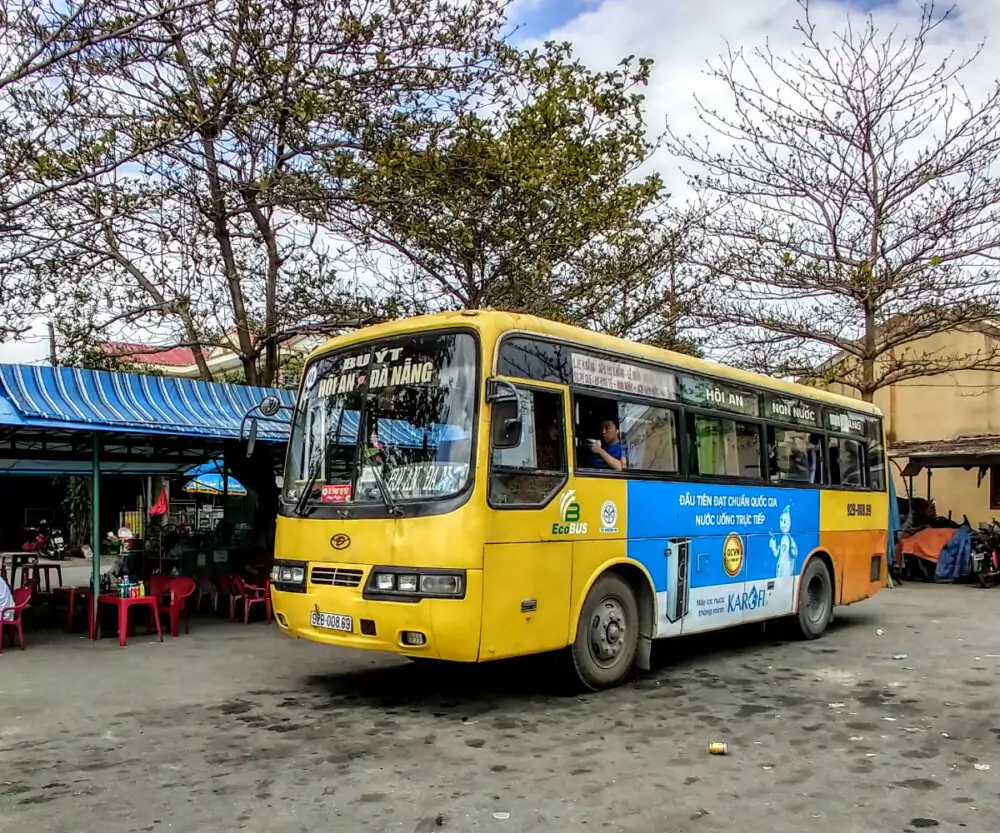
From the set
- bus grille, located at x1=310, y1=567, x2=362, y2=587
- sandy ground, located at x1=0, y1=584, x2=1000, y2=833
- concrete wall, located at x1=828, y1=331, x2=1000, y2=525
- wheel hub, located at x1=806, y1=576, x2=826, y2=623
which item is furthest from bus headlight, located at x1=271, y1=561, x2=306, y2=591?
concrete wall, located at x1=828, y1=331, x2=1000, y2=525

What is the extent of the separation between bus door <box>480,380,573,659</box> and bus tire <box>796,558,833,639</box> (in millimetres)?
4586

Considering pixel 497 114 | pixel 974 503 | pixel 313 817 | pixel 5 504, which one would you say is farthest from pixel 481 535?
pixel 5 504

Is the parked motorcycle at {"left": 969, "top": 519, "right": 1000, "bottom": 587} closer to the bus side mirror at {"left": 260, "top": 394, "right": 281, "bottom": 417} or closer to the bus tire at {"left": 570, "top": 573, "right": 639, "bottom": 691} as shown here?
the bus tire at {"left": 570, "top": 573, "right": 639, "bottom": 691}

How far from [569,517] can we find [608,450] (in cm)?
79

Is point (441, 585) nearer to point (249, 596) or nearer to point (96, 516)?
point (96, 516)

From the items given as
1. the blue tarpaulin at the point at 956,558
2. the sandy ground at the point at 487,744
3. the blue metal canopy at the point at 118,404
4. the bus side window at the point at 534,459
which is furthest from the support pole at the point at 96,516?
the blue tarpaulin at the point at 956,558

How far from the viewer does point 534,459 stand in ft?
22.5

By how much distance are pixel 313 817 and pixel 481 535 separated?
2.27 metres

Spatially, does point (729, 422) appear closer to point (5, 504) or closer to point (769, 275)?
point (769, 275)

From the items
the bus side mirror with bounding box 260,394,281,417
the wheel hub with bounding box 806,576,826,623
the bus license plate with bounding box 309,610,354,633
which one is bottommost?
the wheel hub with bounding box 806,576,826,623

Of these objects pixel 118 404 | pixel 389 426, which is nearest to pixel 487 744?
pixel 389 426

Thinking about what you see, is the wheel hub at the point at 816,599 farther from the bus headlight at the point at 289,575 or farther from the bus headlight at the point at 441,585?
the bus headlight at the point at 289,575

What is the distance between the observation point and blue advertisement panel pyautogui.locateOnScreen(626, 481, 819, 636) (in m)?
8.05

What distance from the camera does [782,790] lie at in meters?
5.01
